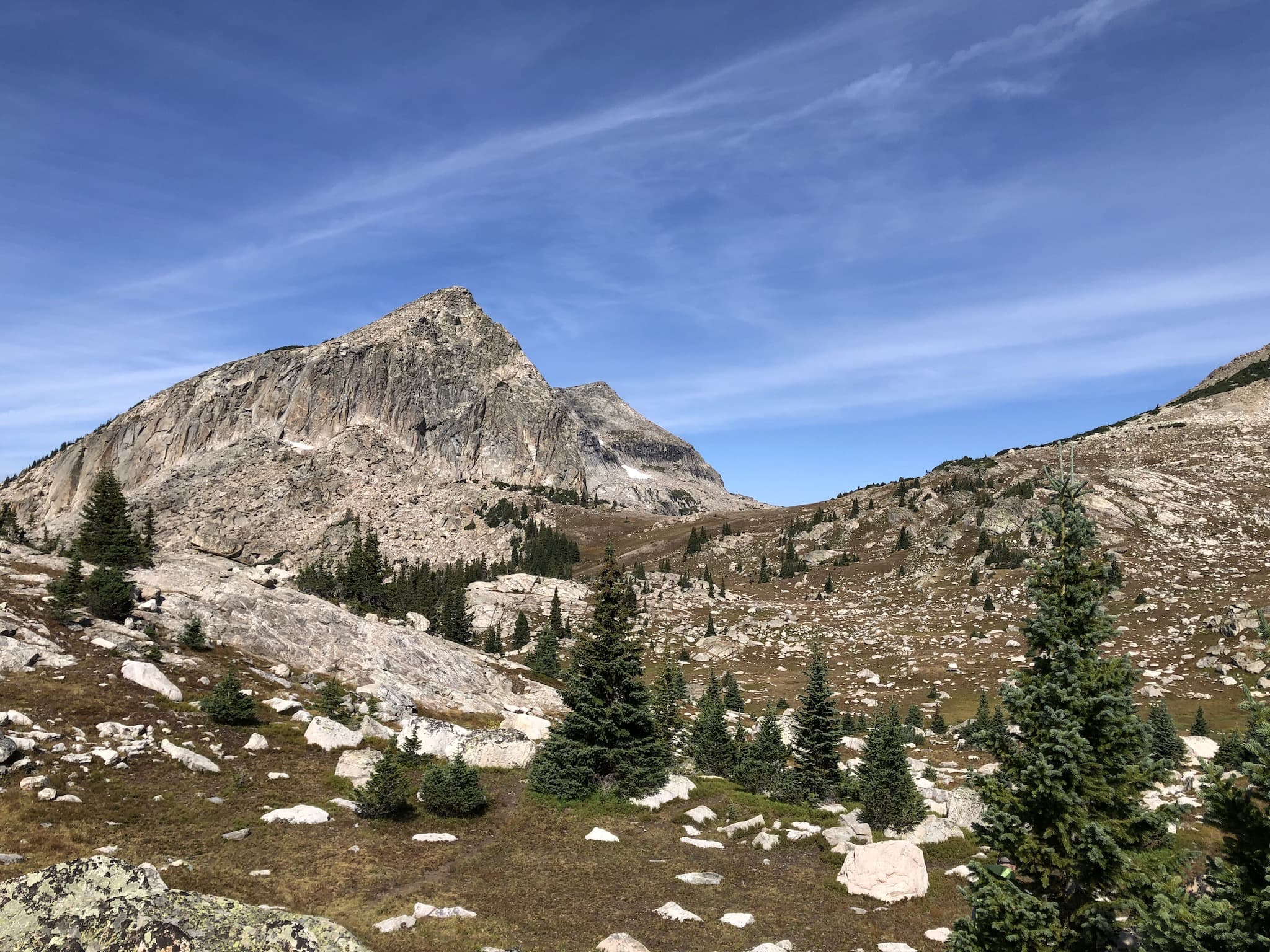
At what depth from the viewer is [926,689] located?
72.8m

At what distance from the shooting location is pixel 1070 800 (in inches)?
475

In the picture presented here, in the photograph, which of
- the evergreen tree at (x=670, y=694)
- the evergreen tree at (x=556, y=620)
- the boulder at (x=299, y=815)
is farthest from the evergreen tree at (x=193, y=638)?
the evergreen tree at (x=556, y=620)

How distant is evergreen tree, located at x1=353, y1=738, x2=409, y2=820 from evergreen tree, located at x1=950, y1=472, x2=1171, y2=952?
17.8m

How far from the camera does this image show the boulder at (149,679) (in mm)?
29609

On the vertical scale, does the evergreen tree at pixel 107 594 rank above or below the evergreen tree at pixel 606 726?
above

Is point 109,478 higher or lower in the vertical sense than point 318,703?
higher

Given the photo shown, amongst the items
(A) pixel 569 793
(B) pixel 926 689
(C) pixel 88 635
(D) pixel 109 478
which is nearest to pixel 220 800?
(A) pixel 569 793

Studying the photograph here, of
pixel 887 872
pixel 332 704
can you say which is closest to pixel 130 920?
pixel 887 872

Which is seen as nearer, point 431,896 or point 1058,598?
point 1058,598

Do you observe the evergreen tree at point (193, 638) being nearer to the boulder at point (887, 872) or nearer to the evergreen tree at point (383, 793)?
the evergreen tree at point (383, 793)

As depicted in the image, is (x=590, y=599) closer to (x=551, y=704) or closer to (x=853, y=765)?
(x=853, y=765)

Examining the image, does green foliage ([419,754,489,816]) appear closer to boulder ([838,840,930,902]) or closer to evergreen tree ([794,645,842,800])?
boulder ([838,840,930,902])

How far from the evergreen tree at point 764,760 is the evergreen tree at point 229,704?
22956 millimetres

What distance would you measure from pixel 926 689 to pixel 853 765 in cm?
3906
